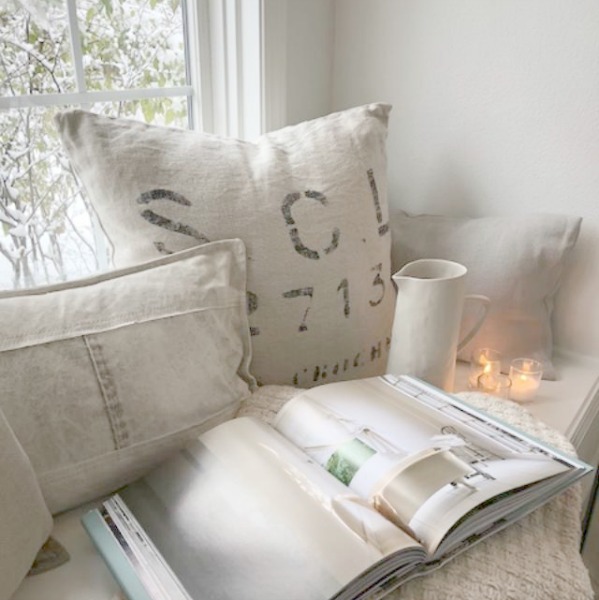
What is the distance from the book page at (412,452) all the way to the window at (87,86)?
0.59 m

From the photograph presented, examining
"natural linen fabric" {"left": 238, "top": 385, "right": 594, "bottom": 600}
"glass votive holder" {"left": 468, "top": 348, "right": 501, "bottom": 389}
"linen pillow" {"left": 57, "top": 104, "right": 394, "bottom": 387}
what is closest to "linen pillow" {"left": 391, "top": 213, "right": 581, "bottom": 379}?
"glass votive holder" {"left": 468, "top": 348, "right": 501, "bottom": 389}

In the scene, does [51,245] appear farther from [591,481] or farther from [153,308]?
[591,481]

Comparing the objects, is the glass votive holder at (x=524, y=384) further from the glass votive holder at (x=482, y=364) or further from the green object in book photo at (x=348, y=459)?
the green object in book photo at (x=348, y=459)

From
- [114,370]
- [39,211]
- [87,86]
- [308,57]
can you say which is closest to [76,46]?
[87,86]

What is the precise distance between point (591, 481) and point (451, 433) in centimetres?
57

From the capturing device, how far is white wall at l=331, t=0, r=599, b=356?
3.36 ft

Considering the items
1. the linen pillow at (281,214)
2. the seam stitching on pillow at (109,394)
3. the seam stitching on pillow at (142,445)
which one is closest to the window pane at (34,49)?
the linen pillow at (281,214)

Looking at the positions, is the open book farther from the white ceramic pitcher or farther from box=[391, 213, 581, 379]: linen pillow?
box=[391, 213, 581, 379]: linen pillow

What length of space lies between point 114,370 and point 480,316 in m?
0.66

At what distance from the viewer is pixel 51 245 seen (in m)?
1.09

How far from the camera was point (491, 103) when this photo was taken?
43.6 inches

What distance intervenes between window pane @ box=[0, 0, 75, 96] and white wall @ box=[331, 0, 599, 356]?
1.85 ft

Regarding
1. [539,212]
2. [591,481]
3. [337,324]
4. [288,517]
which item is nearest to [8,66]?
[337,324]

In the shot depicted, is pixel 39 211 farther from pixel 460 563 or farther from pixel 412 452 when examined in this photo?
pixel 460 563
